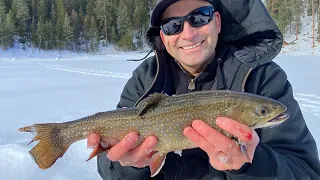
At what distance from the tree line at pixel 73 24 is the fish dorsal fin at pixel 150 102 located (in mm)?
56593

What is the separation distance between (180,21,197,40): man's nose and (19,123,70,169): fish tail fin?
1.30 meters

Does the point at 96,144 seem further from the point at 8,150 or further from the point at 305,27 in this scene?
the point at 305,27

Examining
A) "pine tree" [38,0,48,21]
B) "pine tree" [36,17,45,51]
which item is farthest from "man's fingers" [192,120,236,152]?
"pine tree" [38,0,48,21]

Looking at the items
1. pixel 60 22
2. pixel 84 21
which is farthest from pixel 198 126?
pixel 84 21

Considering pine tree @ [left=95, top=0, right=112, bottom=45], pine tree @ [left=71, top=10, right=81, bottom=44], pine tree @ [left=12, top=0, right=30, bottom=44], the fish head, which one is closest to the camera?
the fish head

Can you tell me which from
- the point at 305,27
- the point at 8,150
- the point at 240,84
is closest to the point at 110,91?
the point at 8,150

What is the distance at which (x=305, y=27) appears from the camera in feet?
175

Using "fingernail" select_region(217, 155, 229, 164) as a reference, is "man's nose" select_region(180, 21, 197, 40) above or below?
above

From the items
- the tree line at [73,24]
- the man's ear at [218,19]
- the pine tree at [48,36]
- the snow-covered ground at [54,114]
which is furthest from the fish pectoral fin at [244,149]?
the pine tree at [48,36]

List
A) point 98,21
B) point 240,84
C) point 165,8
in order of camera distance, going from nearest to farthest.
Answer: point 240,84, point 165,8, point 98,21

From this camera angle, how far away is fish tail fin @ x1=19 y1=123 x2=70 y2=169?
2.43 m

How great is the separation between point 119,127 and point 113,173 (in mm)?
Answer: 627

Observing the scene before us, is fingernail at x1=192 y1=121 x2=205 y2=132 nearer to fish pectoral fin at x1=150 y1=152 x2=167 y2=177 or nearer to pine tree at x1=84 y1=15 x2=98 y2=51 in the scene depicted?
fish pectoral fin at x1=150 y1=152 x2=167 y2=177

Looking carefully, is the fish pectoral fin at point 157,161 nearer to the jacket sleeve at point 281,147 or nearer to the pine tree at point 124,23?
the jacket sleeve at point 281,147
